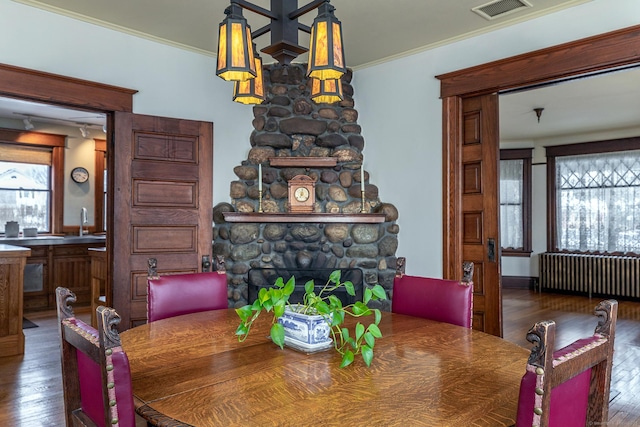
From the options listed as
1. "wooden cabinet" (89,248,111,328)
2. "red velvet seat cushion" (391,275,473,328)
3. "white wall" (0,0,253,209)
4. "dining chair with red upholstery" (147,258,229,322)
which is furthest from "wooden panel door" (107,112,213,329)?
"red velvet seat cushion" (391,275,473,328)

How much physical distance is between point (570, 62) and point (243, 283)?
3022mm

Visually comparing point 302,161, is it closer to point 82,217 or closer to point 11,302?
point 11,302

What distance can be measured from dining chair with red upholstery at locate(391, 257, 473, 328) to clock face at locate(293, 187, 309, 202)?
6.05 feet

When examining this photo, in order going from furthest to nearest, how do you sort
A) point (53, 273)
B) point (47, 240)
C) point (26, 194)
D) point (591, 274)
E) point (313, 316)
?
point (591, 274) → point (26, 194) → point (53, 273) → point (47, 240) → point (313, 316)

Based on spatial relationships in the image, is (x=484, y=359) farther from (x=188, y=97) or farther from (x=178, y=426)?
(x=188, y=97)

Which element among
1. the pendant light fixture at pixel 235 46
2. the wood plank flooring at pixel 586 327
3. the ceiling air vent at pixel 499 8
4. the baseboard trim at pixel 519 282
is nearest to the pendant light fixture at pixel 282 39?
the pendant light fixture at pixel 235 46

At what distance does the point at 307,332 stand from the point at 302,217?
7.87 feet

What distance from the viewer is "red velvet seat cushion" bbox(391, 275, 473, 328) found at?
2.08 metres

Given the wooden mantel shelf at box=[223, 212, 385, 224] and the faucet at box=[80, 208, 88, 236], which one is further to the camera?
the faucet at box=[80, 208, 88, 236]

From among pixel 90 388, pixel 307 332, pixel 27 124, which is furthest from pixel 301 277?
pixel 27 124

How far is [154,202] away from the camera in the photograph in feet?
11.8

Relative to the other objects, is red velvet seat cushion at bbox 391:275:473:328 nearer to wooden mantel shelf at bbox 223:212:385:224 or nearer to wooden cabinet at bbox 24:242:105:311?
wooden mantel shelf at bbox 223:212:385:224

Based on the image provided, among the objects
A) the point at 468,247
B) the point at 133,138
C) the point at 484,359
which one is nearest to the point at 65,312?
the point at 484,359

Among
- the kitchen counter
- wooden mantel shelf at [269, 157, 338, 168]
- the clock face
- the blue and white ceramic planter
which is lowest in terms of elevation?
the blue and white ceramic planter
